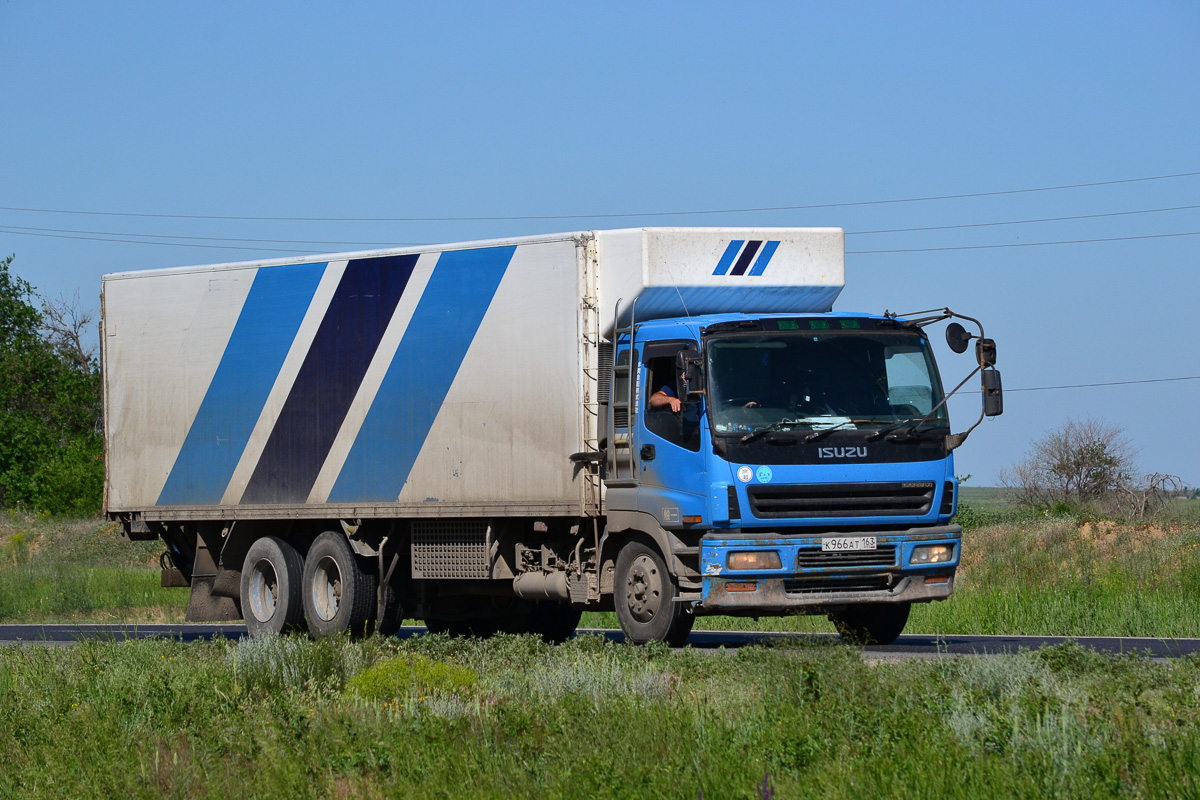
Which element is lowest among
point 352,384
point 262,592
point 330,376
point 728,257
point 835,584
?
point 262,592

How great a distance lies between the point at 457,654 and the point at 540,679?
9.55 feet

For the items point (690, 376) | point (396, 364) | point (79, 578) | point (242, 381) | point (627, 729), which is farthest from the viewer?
point (79, 578)

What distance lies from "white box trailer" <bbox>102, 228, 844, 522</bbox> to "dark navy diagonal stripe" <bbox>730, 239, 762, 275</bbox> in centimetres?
5

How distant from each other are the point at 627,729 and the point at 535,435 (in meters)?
6.33

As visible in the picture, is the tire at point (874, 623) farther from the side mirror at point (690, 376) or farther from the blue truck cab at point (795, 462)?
the side mirror at point (690, 376)

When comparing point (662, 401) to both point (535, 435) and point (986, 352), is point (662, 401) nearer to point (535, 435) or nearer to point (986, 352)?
point (535, 435)

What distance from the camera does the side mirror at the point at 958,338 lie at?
473 inches

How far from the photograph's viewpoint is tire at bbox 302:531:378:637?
14.7 m

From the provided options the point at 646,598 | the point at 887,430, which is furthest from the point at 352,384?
the point at 887,430

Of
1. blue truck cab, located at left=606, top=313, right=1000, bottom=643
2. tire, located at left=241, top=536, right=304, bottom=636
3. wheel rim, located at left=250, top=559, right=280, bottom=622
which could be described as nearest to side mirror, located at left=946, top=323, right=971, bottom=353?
blue truck cab, located at left=606, top=313, right=1000, bottom=643

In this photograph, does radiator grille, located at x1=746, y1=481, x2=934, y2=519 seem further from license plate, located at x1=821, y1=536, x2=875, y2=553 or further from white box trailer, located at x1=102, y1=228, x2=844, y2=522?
white box trailer, located at x1=102, y1=228, x2=844, y2=522

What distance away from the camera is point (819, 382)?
12.0 metres

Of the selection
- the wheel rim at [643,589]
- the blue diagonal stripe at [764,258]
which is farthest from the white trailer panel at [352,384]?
the blue diagonal stripe at [764,258]

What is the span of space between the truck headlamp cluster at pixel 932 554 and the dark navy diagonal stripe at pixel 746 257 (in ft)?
9.98
